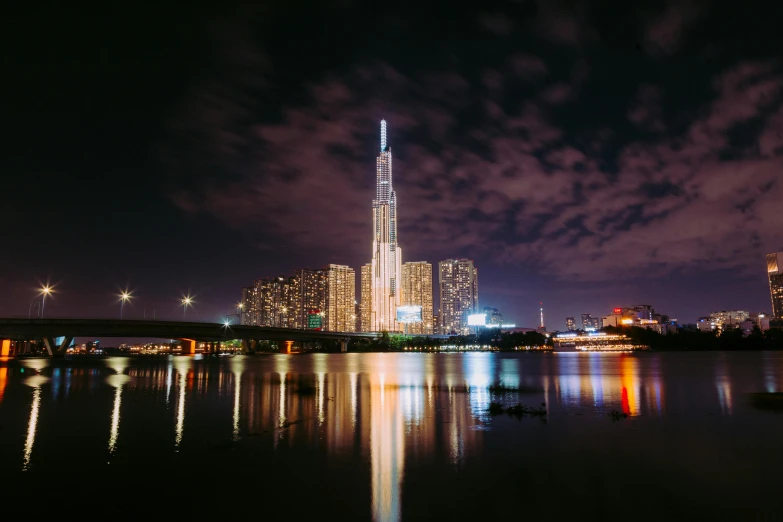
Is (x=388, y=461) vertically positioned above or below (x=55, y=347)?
below

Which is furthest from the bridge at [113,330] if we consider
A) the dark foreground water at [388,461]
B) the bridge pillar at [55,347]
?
the dark foreground water at [388,461]

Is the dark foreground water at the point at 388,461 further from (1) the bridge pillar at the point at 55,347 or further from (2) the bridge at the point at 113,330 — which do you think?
(1) the bridge pillar at the point at 55,347

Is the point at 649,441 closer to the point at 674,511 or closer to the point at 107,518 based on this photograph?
the point at 674,511

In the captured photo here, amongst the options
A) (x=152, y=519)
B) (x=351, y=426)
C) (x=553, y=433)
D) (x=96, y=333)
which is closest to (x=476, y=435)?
(x=553, y=433)

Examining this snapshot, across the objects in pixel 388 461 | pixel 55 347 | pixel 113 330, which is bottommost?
pixel 388 461

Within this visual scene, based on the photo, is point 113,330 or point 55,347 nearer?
point 113,330

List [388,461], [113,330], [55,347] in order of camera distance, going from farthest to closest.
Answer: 1. [55,347]
2. [113,330]
3. [388,461]

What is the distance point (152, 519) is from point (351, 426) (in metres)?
14.0

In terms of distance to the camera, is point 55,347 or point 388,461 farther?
point 55,347

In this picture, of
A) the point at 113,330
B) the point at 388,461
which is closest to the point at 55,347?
the point at 113,330

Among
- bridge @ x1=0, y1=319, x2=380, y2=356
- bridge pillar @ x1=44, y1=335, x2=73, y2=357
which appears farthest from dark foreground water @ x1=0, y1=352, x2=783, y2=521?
bridge pillar @ x1=44, y1=335, x2=73, y2=357

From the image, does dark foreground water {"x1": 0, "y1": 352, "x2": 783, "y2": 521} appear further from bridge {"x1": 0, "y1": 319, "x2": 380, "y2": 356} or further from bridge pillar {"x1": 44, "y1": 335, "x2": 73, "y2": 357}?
bridge pillar {"x1": 44, "y1": 335, "x2": 73, "y2": 357}

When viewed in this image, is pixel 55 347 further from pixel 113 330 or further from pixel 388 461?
pixel 388 461

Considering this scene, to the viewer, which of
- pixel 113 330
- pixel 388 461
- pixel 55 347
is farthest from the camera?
pixel 55 347
